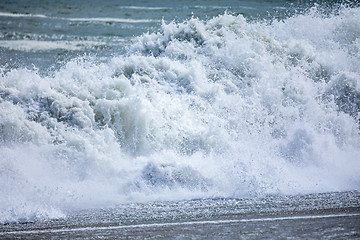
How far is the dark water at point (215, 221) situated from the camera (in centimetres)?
701

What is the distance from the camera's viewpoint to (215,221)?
7.42 metres

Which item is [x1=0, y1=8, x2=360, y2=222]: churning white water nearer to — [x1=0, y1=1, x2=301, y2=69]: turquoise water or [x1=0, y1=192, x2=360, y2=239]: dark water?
[x1=0, y1=192, x2=360, y2=239]: dark water

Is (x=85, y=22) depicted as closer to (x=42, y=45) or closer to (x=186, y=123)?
(x=42, y=45)

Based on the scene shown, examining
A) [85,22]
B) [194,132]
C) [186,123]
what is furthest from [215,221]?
[85,22]

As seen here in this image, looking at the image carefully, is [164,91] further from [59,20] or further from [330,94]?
[59,20]

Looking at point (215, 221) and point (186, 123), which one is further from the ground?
point (186, 123)

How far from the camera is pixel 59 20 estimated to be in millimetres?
31578

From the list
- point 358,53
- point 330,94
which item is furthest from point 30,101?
point 358,53

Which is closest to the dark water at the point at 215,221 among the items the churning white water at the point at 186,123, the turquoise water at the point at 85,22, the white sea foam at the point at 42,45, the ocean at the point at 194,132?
the ocean at the point at 194,132

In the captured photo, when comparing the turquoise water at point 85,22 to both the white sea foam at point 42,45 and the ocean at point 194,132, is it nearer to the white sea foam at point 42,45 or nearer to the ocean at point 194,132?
the white sea foam at point 42,45

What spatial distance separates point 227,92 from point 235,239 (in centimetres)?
572

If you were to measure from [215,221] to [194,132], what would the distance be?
126 inches

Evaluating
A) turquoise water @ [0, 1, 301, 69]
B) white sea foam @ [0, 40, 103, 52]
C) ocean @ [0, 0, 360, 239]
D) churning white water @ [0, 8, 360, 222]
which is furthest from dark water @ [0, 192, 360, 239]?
white sea foam @ [0, 40, 103, 52]

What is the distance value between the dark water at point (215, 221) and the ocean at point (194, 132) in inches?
1.4
